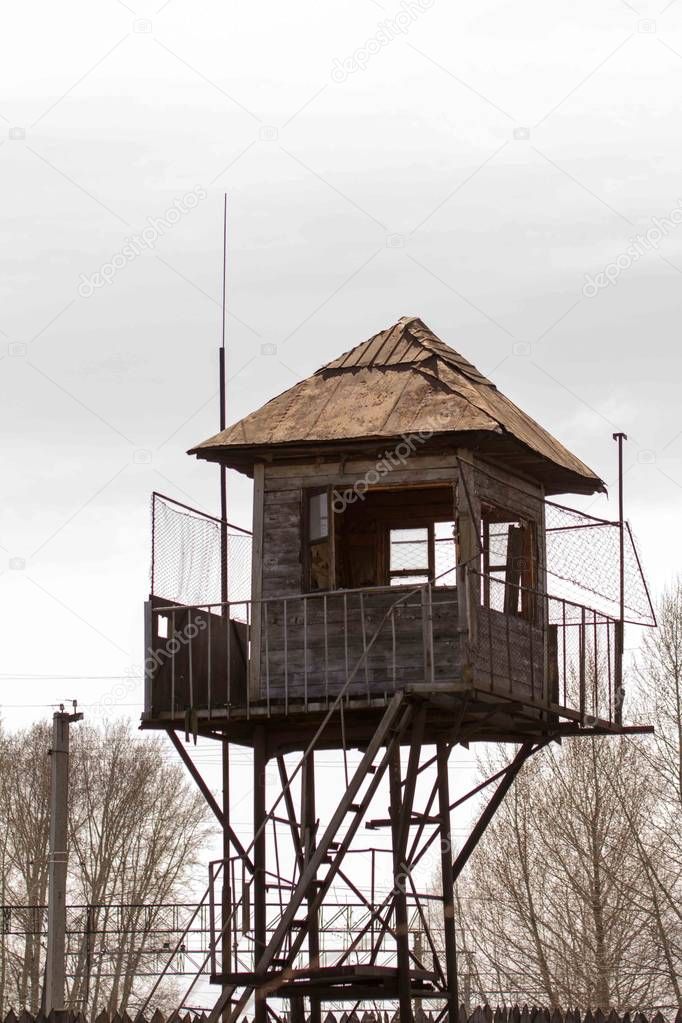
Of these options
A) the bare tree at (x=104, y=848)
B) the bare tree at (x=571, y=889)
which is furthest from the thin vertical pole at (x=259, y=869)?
the bare tree at (x=104, y=848)

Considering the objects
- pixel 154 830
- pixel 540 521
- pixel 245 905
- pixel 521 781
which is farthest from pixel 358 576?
pixel 154 830

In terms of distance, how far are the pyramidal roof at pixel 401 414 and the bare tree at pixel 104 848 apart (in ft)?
99.6

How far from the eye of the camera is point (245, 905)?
24.3 m

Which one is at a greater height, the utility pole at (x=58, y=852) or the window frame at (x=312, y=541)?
the window frame at (x=312, y=541)

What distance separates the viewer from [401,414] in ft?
80.9

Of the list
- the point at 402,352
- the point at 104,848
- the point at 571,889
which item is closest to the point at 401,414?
the point at 402,352

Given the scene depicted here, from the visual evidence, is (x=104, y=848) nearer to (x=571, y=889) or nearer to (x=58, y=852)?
(x=571, y=889)

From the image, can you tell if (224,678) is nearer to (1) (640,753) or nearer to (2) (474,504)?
(2) (474,504)

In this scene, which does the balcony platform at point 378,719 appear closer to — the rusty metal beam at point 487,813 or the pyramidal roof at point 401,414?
the rusty metal beam at point 487,813

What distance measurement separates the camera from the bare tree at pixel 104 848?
54688 millimetres

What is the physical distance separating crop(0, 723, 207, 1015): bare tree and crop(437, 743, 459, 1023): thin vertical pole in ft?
98.8

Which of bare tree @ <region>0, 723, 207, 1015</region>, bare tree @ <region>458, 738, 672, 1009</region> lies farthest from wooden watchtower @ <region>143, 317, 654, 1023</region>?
bare tree @ <region>0, 723, 207, 1015</region>

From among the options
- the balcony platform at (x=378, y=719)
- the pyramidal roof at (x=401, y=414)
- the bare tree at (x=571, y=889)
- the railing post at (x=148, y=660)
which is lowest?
the bare tree at (x=571, y=889)

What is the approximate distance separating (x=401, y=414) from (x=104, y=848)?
115 feet
